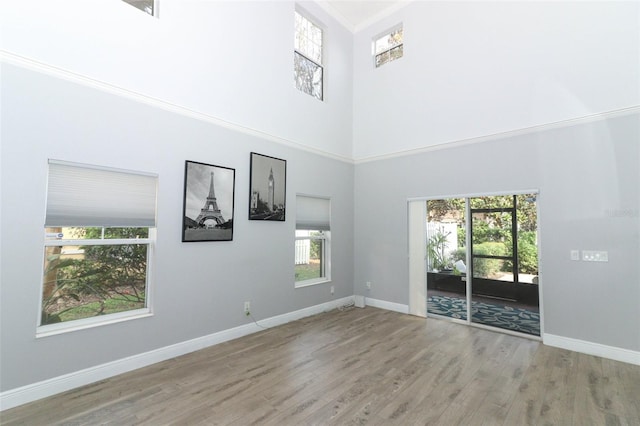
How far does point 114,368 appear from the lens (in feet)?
9.87

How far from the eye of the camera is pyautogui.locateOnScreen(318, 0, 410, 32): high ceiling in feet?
18.5

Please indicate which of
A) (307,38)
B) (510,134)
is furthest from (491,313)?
(307,38)

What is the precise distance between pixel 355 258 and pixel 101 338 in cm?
424

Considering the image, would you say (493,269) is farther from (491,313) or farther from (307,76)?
(307,76)

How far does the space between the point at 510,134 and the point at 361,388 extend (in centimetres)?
395

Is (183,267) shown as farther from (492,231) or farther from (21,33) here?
(492,231)

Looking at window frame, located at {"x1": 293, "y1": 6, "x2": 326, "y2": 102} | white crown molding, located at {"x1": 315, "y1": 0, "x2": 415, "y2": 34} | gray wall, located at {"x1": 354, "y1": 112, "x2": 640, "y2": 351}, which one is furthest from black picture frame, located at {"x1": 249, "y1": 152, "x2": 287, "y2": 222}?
white crown molding, located at {"x1": 315, "y1": 0, "x2": 415, "y2": 34}

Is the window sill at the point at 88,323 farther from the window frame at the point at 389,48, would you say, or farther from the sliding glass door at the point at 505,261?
the window frame at the point at 389,48

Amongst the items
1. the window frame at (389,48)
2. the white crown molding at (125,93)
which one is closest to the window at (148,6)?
the white crown molding at (125,93)

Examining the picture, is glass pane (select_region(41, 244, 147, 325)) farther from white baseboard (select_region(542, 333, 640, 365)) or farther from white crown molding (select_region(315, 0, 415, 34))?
white crown molding (select_region(315, 0, 415, 34))

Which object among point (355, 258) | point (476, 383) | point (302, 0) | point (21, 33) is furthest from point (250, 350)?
point (302, 0)

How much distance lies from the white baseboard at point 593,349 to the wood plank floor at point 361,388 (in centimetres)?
12

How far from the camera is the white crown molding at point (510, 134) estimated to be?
3.61 m

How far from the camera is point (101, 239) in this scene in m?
3.06
